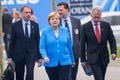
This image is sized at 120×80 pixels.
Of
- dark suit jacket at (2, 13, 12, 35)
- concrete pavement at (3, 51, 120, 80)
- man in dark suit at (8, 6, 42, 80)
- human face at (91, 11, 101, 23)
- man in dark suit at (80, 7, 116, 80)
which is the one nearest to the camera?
human face at (91, 11, 101, 23)

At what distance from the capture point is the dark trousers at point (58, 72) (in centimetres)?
1077

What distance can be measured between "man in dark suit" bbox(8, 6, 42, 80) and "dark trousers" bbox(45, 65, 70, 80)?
49.3 inches

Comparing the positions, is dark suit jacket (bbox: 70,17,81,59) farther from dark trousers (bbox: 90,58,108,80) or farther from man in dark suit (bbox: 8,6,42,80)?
dark trousers (bbox: 90,58,108,80)

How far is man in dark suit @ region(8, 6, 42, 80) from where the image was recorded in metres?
12.1

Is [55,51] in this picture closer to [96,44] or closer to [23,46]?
[96,44]

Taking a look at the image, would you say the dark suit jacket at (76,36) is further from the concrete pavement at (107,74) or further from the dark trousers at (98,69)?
the concrete pavement at (107,74)

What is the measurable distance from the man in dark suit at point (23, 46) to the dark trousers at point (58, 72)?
1.25 m

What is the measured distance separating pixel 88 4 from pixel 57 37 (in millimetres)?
22355

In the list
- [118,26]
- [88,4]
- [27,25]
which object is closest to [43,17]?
[88,4]

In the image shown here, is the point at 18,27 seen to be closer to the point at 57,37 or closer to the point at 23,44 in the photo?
the point at 23,44

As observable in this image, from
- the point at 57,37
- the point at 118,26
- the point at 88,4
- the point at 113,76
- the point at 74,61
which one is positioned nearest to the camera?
the point at 57,37

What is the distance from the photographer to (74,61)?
11891 mm

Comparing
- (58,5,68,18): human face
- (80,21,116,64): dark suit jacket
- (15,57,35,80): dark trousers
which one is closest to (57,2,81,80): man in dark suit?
(58,5,68,18): human face

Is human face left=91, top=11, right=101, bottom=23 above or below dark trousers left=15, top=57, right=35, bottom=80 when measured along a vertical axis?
above
